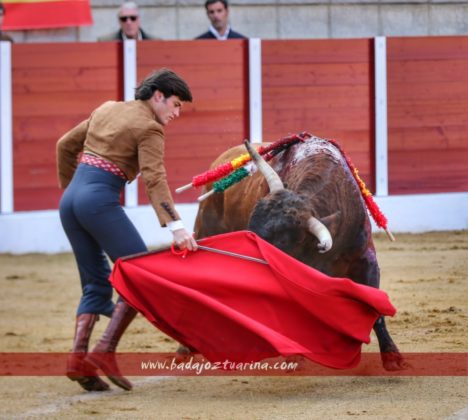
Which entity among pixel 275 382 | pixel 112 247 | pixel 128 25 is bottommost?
pixel 275 382

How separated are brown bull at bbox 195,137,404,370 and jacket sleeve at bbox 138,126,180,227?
12.5 inches

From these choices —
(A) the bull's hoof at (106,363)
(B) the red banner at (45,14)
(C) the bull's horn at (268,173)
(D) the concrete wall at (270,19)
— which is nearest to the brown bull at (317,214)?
(C) the bull's horn at (268,173)

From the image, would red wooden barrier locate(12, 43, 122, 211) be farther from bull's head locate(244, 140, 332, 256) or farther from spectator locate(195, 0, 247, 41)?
bull's head locate(244, 140, 332, 256)

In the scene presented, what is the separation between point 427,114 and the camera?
8.55m

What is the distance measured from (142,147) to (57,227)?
14.1ft

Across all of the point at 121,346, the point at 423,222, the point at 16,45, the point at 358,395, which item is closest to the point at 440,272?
the point at 423,222

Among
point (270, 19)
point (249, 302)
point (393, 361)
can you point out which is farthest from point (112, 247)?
point (270, 19)

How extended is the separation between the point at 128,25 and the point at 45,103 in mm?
758

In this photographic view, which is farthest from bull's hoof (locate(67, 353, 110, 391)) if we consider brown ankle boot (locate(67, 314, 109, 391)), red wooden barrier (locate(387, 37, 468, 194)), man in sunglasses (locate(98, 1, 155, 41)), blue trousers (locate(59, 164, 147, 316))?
man in sunglasses (locate(98, 1, 155, 41))

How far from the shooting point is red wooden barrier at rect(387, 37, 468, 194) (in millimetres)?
8156

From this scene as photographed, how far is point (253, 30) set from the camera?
9906 millimetres

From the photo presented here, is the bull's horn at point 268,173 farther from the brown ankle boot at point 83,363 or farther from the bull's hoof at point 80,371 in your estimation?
the bull's hoof at point 80,371

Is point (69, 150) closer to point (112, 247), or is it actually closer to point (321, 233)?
point (112, 247)

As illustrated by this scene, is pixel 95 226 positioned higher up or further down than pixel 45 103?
further down
